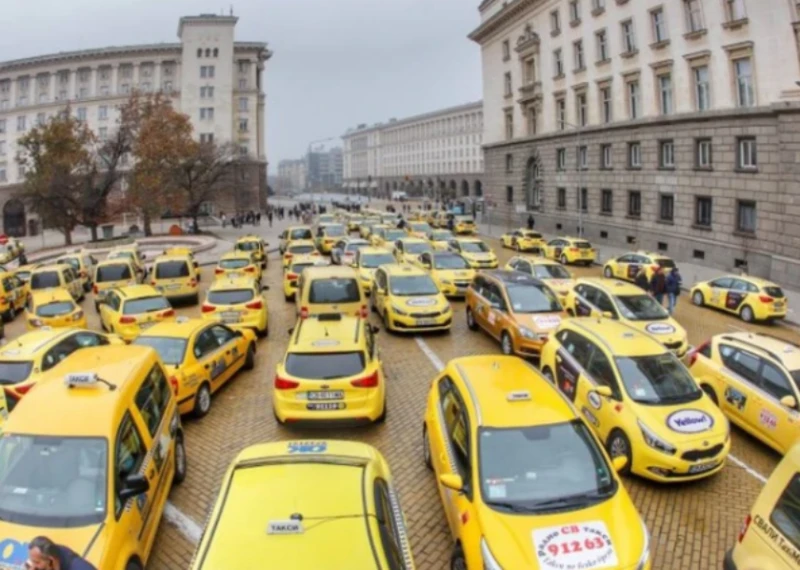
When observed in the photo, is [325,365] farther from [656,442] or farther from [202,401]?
[656,442]

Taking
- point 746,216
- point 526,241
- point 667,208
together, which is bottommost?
point 526,241

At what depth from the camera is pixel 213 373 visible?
11.9m

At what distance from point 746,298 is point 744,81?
14722mm

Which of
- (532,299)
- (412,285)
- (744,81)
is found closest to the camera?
(532,299)

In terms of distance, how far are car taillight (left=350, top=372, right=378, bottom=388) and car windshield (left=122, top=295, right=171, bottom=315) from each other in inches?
353

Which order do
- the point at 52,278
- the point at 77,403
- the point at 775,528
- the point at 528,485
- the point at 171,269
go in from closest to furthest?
1. the point at 775,528
2. the point at 528,485
3. the point at 77,403
4. the point at 171,269
5. the point at 52,278

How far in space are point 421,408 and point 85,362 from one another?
223 inches

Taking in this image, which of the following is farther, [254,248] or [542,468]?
[254,248]

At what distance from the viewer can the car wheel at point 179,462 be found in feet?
28.1

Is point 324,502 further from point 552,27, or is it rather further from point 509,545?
point 552,27

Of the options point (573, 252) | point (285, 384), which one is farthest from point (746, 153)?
point (285, 384)

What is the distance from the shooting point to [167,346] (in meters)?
11.4

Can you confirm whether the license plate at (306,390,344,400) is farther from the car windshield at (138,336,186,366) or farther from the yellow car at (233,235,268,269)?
the yellow car at (233,235,268,269)

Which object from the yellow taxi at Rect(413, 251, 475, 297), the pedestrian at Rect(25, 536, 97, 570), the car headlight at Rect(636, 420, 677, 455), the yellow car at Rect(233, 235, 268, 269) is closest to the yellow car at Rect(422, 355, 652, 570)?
the car headlight at Rect(636, 420, 677, 455)
